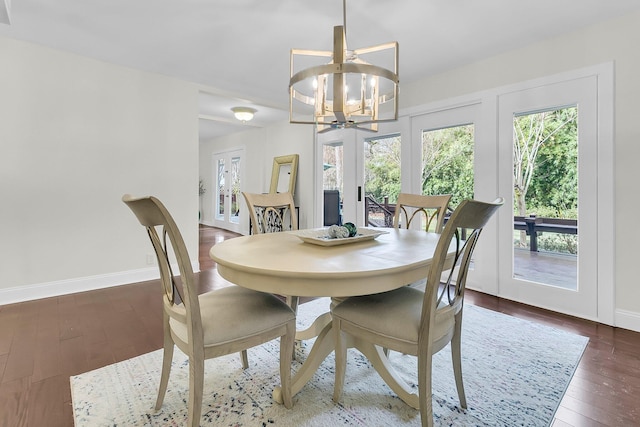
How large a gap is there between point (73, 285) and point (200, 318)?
275 cm

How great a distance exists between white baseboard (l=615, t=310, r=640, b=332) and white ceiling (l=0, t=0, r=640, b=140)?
2235 mm

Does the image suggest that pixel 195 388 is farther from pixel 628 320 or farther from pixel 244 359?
pixel 628 320

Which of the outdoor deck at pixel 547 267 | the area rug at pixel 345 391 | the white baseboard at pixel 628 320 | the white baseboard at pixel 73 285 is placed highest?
the outdoor deck at pixel 547 267

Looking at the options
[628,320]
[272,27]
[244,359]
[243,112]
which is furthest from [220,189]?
[628,320]

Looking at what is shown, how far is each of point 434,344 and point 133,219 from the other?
3.35 m

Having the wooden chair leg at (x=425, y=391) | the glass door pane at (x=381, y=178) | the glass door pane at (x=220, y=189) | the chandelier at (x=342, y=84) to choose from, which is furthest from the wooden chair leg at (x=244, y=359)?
the glass door pane at (x=220, y=189)

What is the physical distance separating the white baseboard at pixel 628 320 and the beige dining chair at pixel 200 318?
8.47ft

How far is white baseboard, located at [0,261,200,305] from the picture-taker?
9.21 feet

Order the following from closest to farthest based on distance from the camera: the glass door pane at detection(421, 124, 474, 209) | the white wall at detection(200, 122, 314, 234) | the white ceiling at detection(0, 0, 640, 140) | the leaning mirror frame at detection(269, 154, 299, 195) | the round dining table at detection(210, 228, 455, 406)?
1. the round dining table at detection(210, 228, 455, 406)
2. the white ceiling at detection(0, 0, 640, 140)
3. the glass door pane at detection(421, 124, 474, 209)
4. the white wall at detection(200, 122, 314, 234)
5. the leaning mirror frame at detection(269, 154, 299, 195)

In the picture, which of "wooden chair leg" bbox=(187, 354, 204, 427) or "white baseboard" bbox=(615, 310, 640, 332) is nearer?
"wooden chair leg" bbox=(187, 354, 204, 427)

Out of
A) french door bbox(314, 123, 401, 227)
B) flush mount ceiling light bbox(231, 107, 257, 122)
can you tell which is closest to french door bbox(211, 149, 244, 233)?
flush mount ceiling light bbox(231, 107, 257, 122)

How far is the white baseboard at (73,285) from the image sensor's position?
281cm

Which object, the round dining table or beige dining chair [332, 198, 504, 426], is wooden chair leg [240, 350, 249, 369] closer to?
the round dining table

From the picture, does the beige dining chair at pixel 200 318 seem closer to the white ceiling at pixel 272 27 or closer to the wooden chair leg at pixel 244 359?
the wooden chair leg at pixel 244 359
